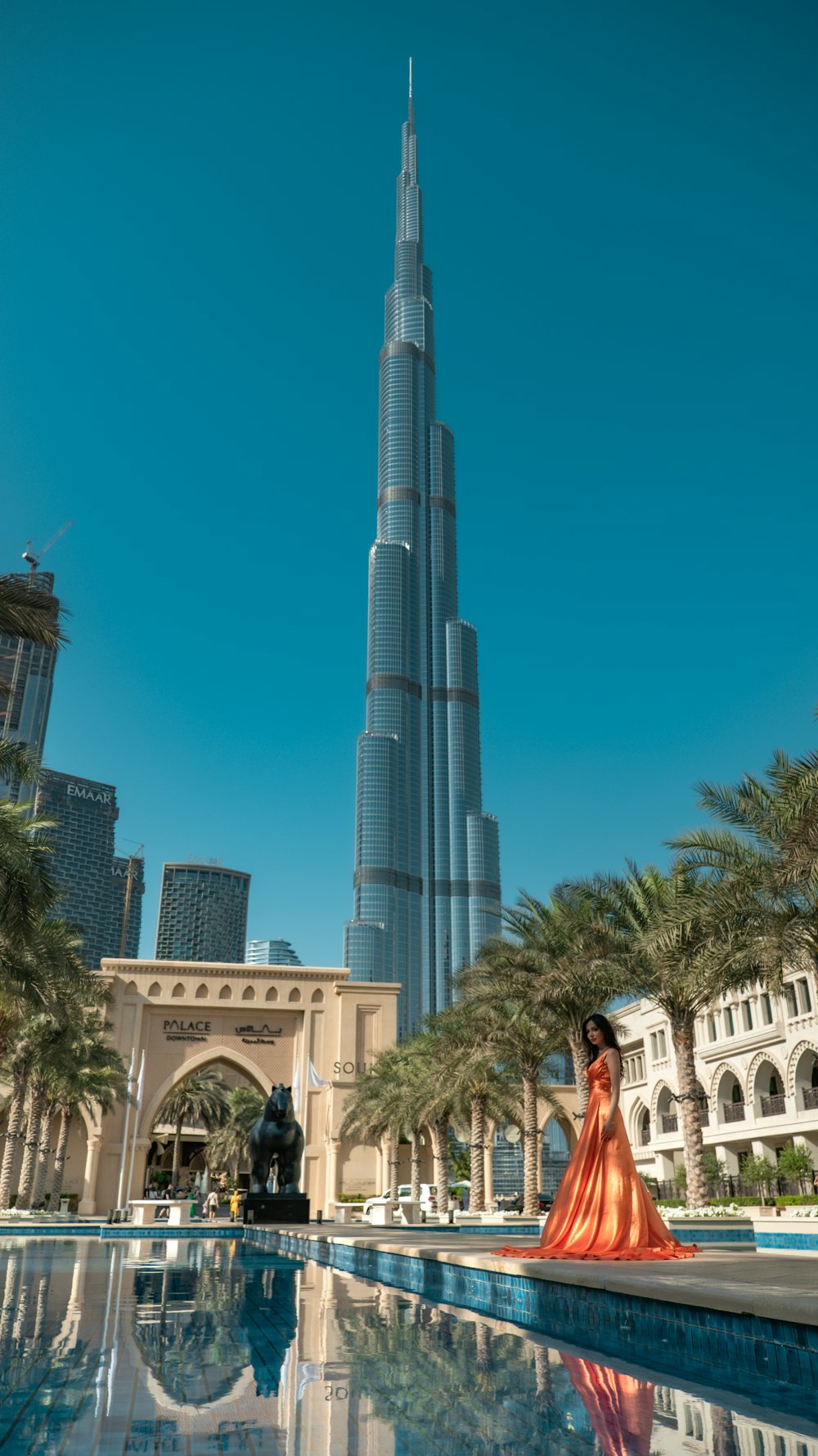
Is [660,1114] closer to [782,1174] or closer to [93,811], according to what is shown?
[782,1174]

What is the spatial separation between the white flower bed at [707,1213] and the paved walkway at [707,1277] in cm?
949

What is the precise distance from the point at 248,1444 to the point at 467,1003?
25.6m

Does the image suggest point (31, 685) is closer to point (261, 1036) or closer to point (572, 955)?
point (261, 1036)

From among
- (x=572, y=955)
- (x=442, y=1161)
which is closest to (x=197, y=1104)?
(x=442, y=1161)

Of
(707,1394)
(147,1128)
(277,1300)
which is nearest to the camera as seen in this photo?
(707,1394)

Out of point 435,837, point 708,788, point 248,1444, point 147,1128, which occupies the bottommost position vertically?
point 248,1444

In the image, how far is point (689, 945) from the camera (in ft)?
66.4

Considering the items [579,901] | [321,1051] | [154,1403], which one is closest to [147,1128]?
[321,1051]

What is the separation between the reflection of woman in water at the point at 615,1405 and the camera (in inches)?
146

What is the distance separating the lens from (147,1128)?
4719 cm

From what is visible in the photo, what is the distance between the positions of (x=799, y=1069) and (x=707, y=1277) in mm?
29005

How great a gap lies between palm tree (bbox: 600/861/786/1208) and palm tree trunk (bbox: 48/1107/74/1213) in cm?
2924

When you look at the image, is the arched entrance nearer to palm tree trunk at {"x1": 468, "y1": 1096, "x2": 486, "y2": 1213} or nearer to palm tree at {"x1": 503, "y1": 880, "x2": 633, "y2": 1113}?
palm tree trunk at {"x1": 468, "y1": 1096, "x2": 486, "y2": 1213}

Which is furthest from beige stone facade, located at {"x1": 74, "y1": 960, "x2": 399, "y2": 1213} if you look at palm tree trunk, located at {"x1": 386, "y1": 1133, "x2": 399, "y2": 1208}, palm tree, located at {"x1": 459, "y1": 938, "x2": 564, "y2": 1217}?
palm tree, located at {"x1": 459, "y1": 938, "x2": 564, "y2": 1217}
